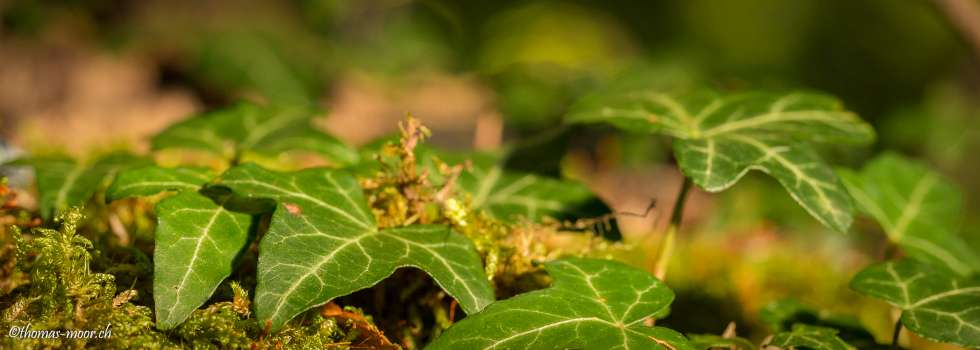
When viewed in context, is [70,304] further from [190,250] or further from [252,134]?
[252,134]

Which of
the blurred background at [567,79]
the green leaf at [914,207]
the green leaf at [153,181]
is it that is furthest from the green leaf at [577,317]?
the green leaf at [914,207]

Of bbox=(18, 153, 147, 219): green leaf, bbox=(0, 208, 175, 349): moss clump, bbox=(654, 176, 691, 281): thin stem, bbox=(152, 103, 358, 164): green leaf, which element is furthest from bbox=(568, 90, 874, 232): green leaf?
bbox=(18, 153, 147, 219): green leaf

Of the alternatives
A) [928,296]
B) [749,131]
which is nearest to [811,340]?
[928,296]

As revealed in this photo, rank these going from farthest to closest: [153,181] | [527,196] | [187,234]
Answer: [527,196] < [153,181] < [187,234]

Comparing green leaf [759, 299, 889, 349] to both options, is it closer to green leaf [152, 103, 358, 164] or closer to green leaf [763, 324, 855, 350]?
green leaf [763, 324, 855, 350]

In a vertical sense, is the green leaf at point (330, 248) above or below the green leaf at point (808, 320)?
above

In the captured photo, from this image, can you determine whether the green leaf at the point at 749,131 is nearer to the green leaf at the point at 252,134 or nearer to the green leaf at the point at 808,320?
the green leaf at the point at 808,320

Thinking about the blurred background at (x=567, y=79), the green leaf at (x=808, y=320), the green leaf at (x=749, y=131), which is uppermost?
the green leaf at (x=749, y=131)
